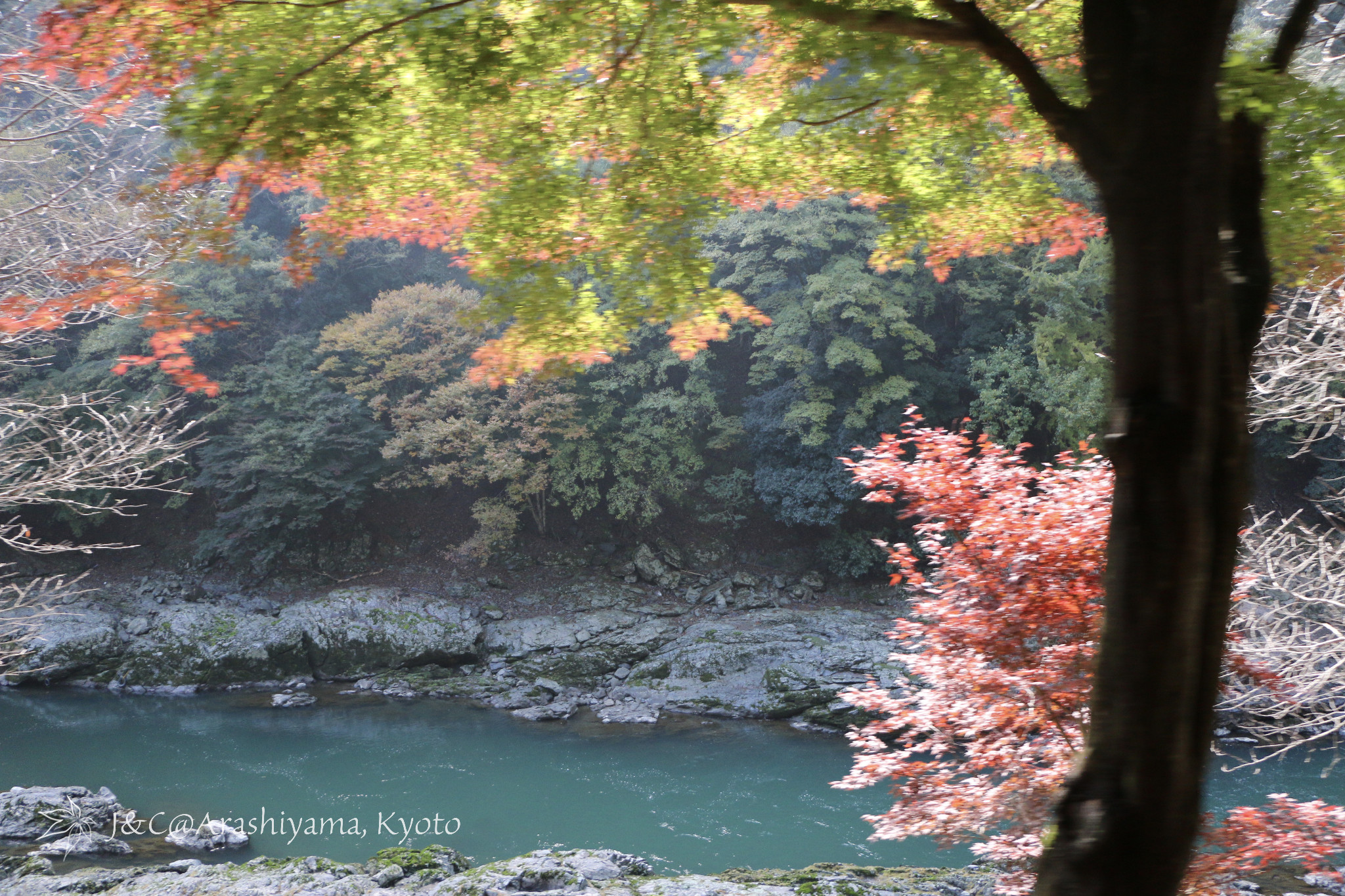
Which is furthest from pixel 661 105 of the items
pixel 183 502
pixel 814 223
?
pixel 183 502

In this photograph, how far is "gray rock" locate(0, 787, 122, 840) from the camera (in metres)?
6.47

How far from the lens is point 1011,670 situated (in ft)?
11.9

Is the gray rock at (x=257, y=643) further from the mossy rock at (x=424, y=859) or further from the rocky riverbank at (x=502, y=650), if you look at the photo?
the mossy rock at (x=424, y=859)

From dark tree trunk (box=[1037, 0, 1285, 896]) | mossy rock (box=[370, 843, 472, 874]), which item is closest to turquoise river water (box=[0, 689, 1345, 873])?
mossy rock (box=[370, 843, 472, 874])

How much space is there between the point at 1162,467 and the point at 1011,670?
258 centimetres

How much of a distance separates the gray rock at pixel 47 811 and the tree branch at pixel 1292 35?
8.94 meters

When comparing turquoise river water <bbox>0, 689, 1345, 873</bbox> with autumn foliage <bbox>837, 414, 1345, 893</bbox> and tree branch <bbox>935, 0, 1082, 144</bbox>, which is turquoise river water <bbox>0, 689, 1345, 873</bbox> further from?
tree branch <bbox>935, 0, 1082, 144</bbox>

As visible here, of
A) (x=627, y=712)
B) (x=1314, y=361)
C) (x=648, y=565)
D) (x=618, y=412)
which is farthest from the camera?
(x=618, y=412)

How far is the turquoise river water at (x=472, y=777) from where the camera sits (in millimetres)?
7227

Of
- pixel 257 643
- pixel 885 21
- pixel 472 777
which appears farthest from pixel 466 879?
pixel 257 643

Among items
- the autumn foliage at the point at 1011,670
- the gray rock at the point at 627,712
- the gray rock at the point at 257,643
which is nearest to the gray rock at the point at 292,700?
the gray rock at the point at 257,643

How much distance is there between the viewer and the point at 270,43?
7.11 ft

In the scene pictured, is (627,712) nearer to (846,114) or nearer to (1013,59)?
(846,114)

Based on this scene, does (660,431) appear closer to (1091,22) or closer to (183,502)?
(183,502)
